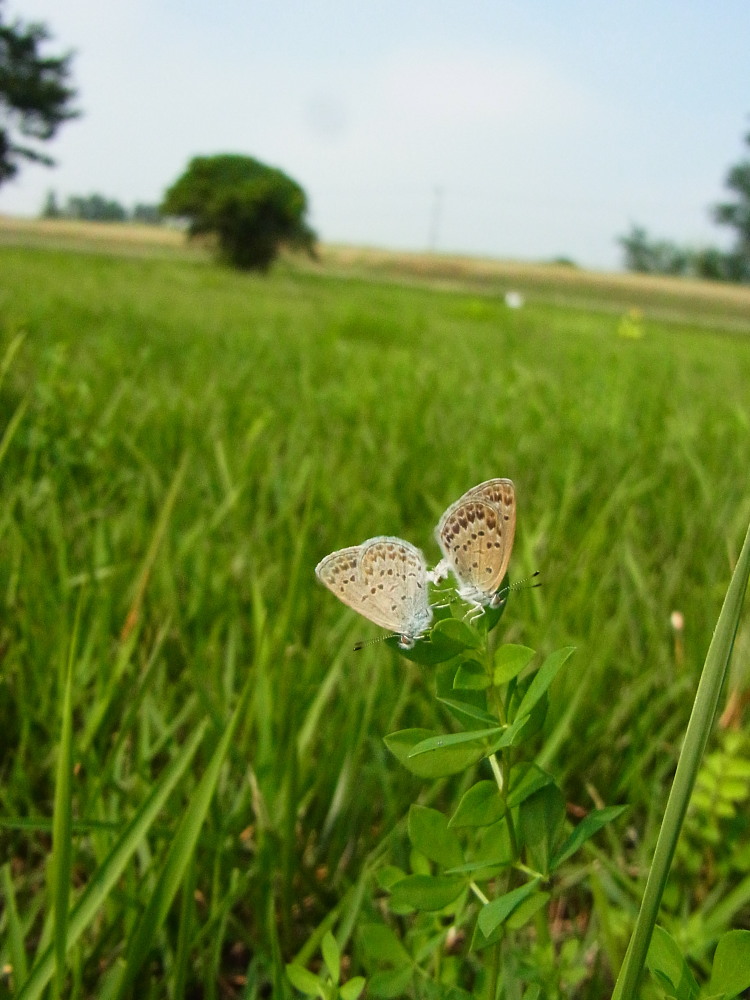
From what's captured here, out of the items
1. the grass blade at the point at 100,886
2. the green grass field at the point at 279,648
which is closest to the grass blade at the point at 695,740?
the green grass field at the point at 279,648

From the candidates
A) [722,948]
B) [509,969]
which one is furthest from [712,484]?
[722,948]

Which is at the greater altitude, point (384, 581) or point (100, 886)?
point (384, 581)

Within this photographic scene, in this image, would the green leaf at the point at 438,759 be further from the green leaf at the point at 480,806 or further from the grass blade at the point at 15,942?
the grass blade at the point at 15,942

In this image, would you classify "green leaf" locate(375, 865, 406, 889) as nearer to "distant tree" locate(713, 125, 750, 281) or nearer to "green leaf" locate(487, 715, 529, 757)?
"green leaf" locate(487, 715, 529, 757)

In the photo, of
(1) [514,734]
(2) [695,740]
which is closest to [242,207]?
(1) [514,734]

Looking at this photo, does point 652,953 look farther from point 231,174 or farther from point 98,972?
point 231,174

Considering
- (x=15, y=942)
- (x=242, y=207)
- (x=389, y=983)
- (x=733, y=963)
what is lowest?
(x=15, y=942)

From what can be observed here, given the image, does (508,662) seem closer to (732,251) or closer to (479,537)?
(479,537)

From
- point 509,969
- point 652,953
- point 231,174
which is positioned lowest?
point 509,969
